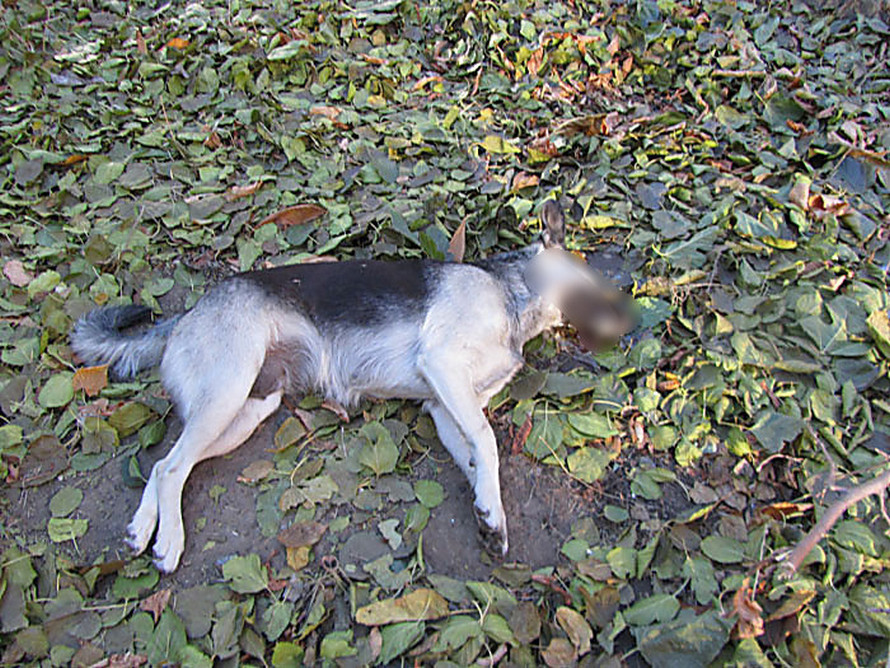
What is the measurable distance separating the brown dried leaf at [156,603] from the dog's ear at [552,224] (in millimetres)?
3338

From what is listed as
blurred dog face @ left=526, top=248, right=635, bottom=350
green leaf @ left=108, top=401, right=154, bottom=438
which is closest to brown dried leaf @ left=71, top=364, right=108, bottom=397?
green leaf @ left=108, top=401, right=154, bottom=438

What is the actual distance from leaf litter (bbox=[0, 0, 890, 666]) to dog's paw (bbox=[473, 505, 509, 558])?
0.08 meters

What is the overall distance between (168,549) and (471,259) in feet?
9.91

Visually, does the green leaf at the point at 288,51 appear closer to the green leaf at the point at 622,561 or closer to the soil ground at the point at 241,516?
the soil ground at the point at 241,516

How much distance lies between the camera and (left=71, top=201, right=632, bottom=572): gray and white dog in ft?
12.8

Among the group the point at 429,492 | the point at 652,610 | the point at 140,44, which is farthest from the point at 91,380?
the point at 140,44

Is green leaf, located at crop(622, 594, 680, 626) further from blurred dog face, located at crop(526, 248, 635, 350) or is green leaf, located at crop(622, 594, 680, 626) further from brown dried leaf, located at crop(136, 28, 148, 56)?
brown dried leaf, located at crop(136, 28, 148, 56)

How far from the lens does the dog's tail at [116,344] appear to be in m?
4.38

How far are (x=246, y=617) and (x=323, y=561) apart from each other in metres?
0.47

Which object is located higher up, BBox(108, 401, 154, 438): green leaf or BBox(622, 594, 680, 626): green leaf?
BBox(108, 401, 154, 438): green leaf

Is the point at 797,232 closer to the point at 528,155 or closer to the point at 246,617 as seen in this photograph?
the point at 528,155

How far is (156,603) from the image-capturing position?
10.9 ft

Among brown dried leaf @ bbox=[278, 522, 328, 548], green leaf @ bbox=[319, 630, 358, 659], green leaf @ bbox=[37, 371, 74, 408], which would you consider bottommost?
green leaf @ bbox=[319, 630, 358, 659]

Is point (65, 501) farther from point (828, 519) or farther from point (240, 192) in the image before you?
point (828, 519)
